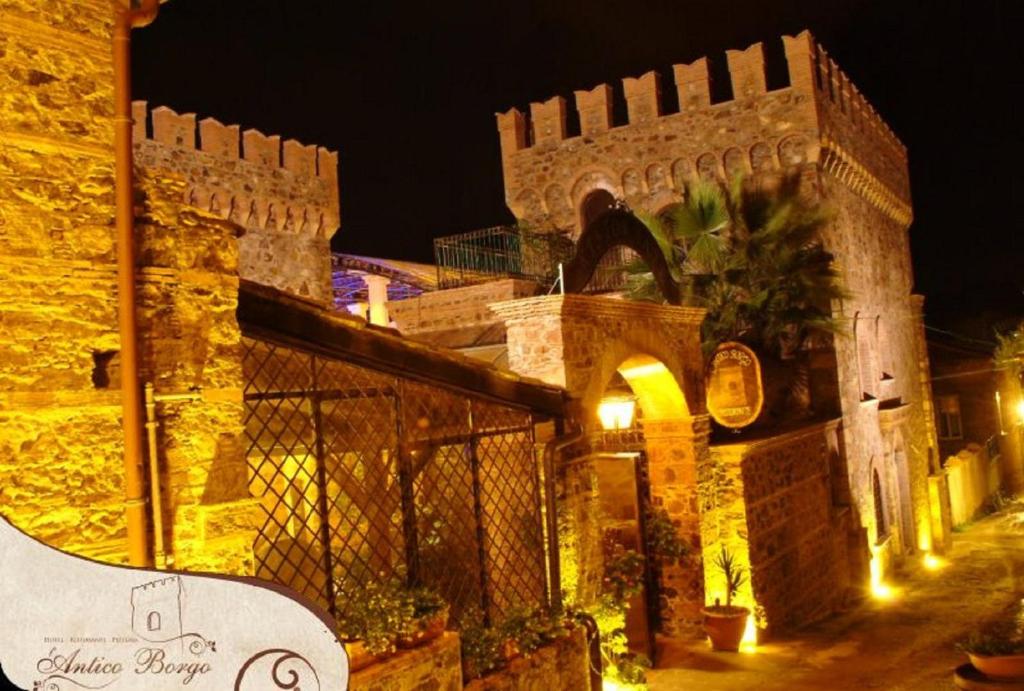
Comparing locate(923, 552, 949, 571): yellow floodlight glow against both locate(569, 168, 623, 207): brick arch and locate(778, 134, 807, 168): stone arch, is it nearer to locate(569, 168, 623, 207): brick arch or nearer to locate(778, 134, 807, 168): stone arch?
locate(778, 134, 807, 168): stone arch

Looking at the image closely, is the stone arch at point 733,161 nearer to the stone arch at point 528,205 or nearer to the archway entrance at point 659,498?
the stone arch at point 528,205

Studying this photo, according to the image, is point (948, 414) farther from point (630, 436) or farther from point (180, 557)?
point (180, 557)

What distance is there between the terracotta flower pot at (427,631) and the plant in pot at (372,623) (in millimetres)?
130

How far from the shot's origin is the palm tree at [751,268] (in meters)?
15.1

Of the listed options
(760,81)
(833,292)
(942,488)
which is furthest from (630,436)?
(942,488)

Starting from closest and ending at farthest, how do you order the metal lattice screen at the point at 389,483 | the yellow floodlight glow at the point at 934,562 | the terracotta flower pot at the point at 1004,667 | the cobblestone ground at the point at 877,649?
the metal lattice screen at the point at 389,483 → the terracotta flower pot at the point at 1004,667 → the cobblestone ground at the point at 877,649 → the yellow floodlight glow at the point at 934,562

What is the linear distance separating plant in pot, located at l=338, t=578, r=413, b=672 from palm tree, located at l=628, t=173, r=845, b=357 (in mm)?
9172

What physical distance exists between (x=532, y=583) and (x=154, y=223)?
5.28m

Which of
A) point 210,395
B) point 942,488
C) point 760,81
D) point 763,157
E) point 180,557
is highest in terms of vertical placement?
point 760,81

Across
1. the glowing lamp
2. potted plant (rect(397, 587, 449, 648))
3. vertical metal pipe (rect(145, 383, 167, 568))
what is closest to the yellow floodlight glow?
the glowing lamp

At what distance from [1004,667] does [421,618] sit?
19.0 feet

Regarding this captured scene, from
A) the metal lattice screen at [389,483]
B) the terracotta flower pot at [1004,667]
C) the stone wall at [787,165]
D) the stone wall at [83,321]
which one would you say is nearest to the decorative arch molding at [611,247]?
the metal lattice screen at [389,483]

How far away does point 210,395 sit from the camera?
5027mm

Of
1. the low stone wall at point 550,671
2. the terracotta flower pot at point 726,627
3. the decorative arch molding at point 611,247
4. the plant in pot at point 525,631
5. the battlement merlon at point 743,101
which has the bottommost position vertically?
the terracotta flower pot at point 726,627
